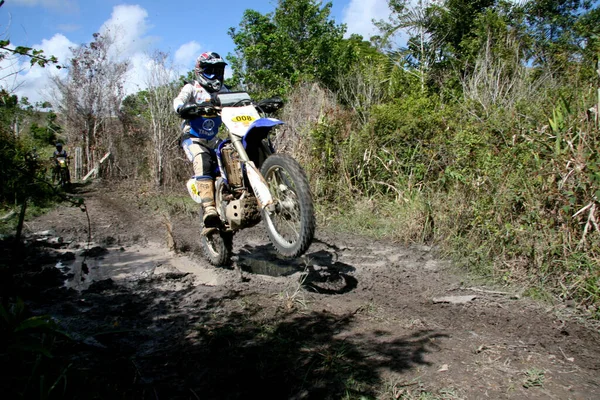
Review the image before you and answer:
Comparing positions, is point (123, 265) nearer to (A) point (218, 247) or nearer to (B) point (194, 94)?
(A) point (218, 247)

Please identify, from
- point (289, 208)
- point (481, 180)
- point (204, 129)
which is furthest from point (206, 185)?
point (481, 180)

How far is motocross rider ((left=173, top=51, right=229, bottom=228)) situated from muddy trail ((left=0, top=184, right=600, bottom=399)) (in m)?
0.97

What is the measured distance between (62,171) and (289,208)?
1330cm

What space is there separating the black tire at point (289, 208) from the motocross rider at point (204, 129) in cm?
95

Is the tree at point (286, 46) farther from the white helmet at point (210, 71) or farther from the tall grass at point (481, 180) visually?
the white helmet at point (210, 71)

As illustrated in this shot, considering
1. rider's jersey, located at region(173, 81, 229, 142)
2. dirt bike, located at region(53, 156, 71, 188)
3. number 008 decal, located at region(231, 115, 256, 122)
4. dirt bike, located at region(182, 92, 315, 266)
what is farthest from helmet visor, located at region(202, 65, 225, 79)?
dirt bike, located at region(53, 156, 71, 188)

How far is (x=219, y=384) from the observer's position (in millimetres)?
2693

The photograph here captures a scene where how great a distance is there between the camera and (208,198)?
5289mm

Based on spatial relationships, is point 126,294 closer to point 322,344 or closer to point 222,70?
point 322,344

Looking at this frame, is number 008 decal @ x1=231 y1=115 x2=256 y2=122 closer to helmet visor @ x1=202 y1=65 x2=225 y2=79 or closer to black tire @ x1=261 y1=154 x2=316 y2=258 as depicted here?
black tire @ x1=261 y1=154 x2=316 y2=258

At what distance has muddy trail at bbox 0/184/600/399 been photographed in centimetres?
259

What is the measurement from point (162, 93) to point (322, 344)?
12.5m

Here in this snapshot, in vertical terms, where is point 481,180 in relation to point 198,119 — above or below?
below

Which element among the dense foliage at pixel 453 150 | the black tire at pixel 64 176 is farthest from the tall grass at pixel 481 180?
the black tire at pixel 64 176
